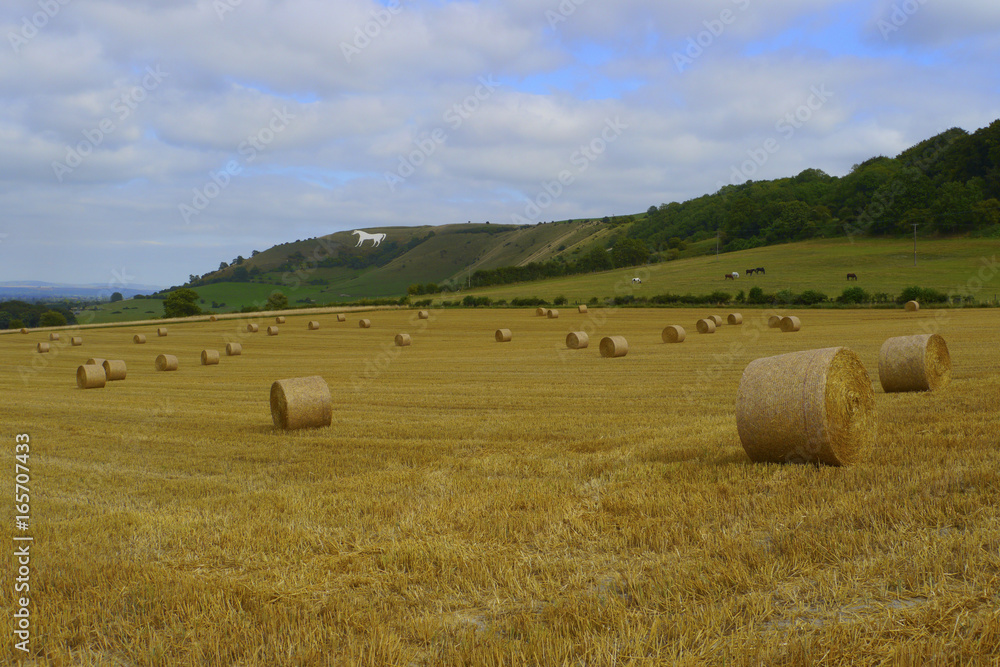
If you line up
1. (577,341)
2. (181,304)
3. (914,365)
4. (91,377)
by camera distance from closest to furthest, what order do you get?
1. (914,365)
2. (91,377)
3. (577,341)
4. (181,304)

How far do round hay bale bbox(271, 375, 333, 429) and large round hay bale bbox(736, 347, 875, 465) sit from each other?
898 cm

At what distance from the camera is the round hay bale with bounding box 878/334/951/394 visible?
1488 centimetres

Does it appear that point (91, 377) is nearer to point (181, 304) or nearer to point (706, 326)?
point (706, 326)

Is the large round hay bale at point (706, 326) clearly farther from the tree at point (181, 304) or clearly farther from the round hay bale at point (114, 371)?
the tree at point (181, 304)

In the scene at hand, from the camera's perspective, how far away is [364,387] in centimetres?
2181

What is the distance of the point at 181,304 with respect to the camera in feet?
315

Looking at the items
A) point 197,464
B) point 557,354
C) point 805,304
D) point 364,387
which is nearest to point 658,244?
point 805,304

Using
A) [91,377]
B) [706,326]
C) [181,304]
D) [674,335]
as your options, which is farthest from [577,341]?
[181,304]

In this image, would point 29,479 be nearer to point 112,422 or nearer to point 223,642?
point 112,422

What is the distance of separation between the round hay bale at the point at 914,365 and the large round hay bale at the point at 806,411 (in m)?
7.08

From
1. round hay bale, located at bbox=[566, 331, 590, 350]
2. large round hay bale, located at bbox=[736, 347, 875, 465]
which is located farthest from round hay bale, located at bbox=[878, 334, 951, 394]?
round hay bale, located at bbox=[566, 331, 590, 350]

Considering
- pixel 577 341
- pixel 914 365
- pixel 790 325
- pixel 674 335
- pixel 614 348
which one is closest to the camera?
pixel 914 365

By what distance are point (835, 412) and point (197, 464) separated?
934 cm

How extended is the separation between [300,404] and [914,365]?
12.6 m
